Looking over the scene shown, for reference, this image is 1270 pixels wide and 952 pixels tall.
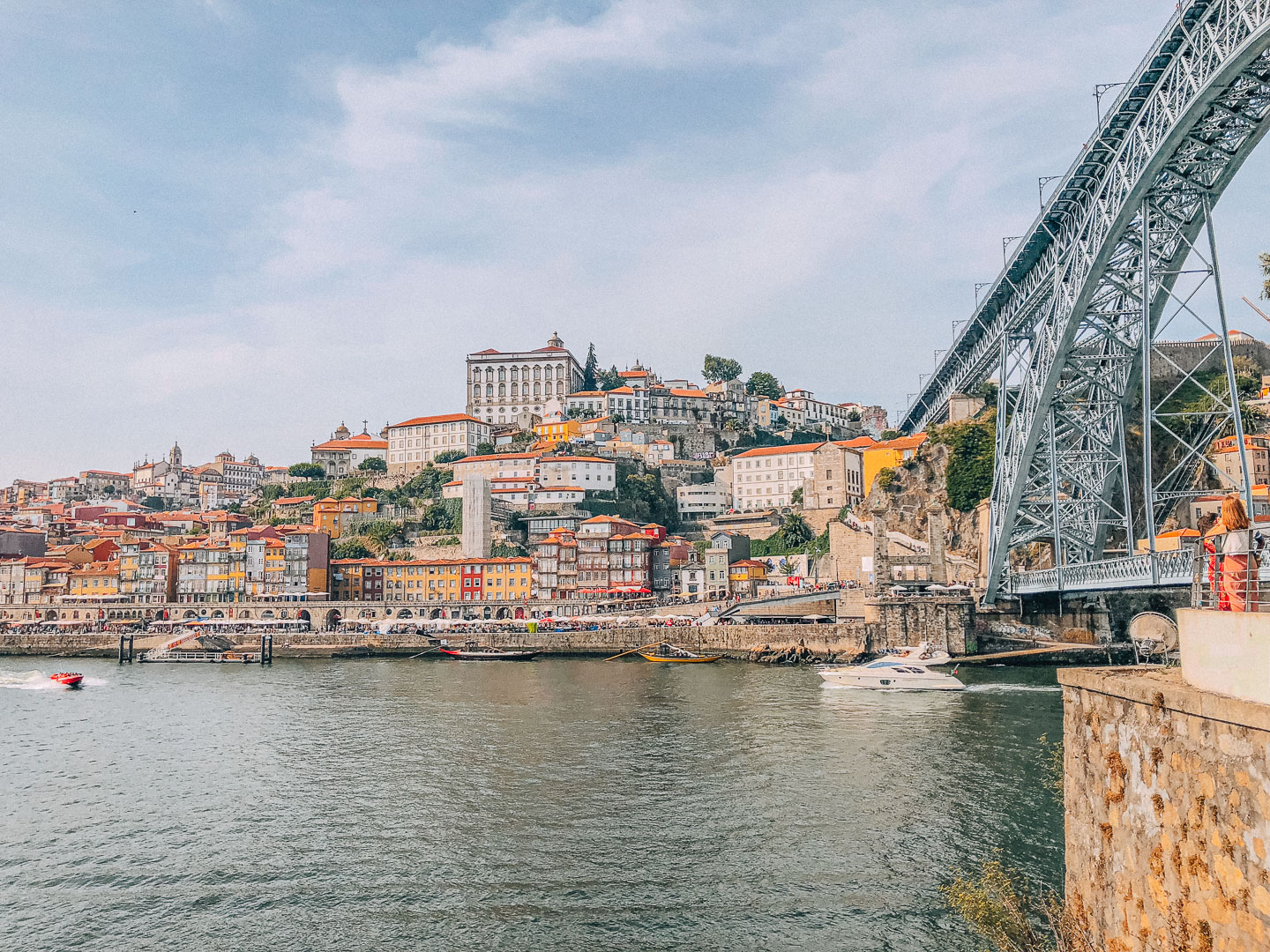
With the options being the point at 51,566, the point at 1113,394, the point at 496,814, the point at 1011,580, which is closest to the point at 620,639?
the point at 1011,580

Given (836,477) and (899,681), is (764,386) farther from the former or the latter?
(899,681)

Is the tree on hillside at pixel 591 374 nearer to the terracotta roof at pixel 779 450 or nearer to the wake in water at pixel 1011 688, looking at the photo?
the terracotta roof at pixel 779 450

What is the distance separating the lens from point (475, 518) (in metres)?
67.9

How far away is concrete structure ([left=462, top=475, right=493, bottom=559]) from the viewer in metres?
67.6

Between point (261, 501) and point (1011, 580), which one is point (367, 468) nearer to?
point (261, 501)

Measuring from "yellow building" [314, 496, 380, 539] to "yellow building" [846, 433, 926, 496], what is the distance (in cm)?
3956

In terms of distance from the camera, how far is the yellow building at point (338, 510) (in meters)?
75.8

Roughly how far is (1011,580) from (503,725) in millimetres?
22882

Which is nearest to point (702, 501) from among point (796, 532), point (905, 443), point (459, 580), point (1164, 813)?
point (796, 532)

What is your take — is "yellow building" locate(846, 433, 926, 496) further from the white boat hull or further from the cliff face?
the white boat hull

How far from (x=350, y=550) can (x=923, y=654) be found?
4612cm

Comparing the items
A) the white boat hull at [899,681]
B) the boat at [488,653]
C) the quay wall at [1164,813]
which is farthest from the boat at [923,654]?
the quay wall at [1164,813]

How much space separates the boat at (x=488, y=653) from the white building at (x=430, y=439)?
4038cm

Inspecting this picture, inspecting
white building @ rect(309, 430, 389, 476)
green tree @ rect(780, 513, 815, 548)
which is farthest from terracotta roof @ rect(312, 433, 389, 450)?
green tree @ rect(780, 513, 815, 548)
